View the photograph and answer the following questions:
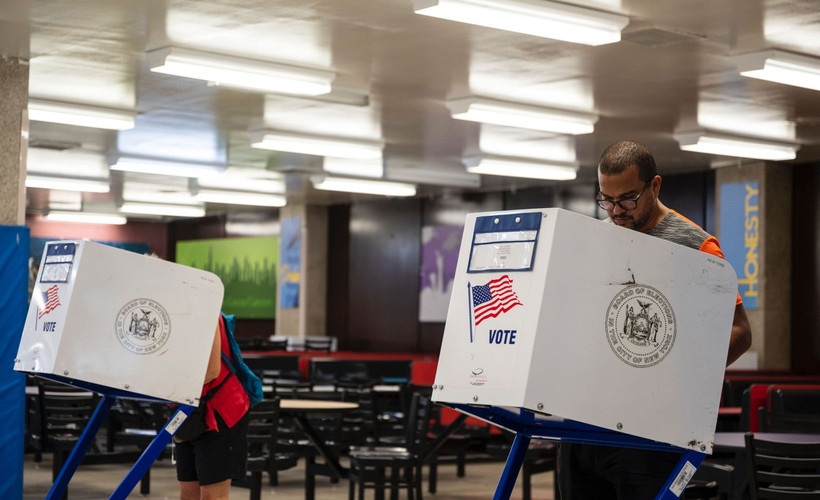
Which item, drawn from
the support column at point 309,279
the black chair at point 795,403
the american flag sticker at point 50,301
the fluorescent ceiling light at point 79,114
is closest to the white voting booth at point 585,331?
the american flag sticker at point 50,301

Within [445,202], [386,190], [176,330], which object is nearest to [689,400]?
[176,330]

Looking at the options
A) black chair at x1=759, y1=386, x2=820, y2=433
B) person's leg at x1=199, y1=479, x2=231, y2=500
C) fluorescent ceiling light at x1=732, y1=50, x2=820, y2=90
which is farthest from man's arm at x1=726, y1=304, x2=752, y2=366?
fluorescent ceiling light at x1=732, y1=50, x2=820, y2=90

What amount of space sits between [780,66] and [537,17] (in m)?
2.24

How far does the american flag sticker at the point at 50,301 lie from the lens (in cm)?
425

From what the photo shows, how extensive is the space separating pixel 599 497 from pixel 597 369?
24.6 inches

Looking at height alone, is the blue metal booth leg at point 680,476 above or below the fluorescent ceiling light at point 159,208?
below

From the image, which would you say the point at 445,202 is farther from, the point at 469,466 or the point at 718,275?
the point at 718,275

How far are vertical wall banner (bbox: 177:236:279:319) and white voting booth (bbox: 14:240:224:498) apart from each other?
16719 millimetres

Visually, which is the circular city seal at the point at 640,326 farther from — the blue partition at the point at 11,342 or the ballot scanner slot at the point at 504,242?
the blue partition at the point at 11,342

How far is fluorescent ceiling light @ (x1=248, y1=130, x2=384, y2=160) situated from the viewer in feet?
36.6

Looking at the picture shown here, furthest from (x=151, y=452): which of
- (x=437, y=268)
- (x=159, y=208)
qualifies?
(x=159, y=208)

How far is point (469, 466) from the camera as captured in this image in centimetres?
1173

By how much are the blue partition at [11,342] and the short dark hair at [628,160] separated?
5677 millimetres

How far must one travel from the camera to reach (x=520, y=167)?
42.9 feet
